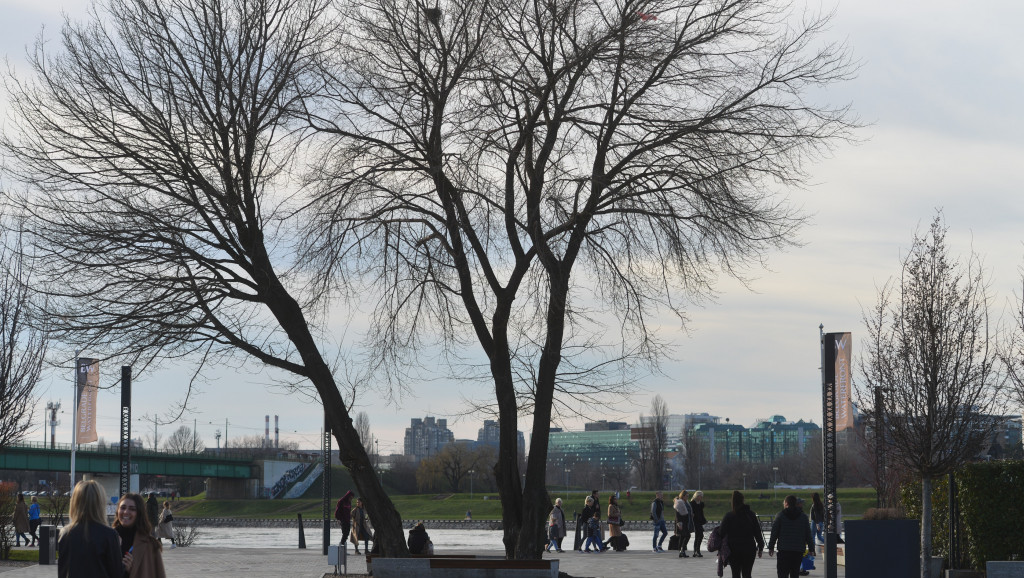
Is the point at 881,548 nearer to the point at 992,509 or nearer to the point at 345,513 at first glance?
the point at 992,509

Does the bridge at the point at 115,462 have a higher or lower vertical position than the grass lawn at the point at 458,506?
higher

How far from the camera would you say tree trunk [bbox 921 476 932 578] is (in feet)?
63.7

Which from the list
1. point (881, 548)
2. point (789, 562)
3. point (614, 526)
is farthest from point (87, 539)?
point (614, 526)

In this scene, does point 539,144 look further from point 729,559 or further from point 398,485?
point 398,485

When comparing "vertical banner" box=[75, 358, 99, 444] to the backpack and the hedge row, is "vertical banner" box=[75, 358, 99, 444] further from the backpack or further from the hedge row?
the hedge row

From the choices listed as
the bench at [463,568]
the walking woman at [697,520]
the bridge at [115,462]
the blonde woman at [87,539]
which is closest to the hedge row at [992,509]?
the bench at [463,568]

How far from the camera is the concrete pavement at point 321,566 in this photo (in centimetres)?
2123

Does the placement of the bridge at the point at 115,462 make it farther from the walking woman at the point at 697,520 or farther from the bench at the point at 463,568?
the bench at the point at 463,568

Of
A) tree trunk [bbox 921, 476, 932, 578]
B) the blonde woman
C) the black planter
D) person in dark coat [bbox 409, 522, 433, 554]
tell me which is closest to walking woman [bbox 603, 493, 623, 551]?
person in dark coat [bbox 409, 522, 433, 554]

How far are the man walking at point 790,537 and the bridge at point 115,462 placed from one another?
5624 cm

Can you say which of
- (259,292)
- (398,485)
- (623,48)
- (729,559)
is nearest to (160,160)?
(259,292)

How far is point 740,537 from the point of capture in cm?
A: 1556

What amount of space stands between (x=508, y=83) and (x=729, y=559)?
786 cm

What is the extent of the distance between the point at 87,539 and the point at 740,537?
34.7 ft
